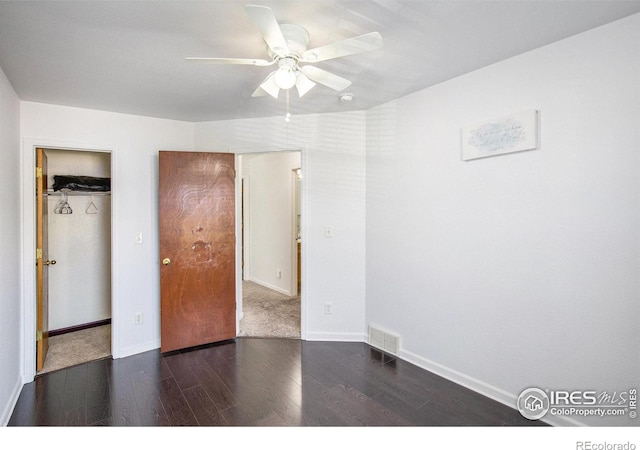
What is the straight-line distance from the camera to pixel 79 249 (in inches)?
141

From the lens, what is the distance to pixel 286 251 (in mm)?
4980

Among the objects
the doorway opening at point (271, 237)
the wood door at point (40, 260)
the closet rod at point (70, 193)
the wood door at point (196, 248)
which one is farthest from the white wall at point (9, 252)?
the doorway opening at point (271, 237)

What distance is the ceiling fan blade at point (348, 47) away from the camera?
138 cm

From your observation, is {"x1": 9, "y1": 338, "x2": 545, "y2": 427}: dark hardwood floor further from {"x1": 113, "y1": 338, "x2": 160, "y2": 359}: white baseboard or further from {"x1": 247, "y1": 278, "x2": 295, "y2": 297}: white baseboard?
{"x1": 247, "y1": 278, "x2": 295, "y2": 297}: white baseboard

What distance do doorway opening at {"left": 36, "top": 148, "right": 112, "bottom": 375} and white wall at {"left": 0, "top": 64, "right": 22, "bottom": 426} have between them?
0.91 meters

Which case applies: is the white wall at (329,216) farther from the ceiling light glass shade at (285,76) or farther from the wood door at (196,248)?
the ceiling light glass shade at (285,76)

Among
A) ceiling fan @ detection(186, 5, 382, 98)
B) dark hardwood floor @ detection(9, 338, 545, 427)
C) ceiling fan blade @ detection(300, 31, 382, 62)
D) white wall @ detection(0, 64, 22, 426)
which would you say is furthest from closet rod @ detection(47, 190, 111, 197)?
ceiling fan blade @ detection(300, 31, 382, 62)

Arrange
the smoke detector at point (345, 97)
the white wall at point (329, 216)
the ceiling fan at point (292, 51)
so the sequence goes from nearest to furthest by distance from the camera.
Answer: the ceiling fan at point (292, 51) < the smoke detector at point (345, 97) < the white wall at point (329, 216)

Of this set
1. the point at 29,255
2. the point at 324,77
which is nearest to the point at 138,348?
the point at 29,255

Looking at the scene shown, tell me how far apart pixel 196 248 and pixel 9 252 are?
136cm

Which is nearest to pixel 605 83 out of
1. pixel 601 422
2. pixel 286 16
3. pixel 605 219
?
pixel 605 219

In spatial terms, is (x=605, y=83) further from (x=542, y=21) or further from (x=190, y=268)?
(x=190, y=268)

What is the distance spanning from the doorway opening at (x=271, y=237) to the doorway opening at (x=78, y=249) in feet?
5.72

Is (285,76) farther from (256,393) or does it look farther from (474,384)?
(474,384)
